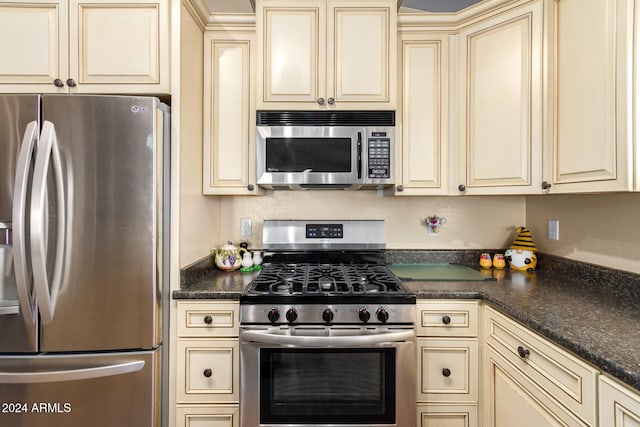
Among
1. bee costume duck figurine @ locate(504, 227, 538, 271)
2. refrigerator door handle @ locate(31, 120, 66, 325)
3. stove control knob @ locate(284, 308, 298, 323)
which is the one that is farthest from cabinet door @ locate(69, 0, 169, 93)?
bee costume duck figurine @ locate(504, 227, 538, 271)

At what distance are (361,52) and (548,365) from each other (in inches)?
64.7

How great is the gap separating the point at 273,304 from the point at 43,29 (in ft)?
5.32

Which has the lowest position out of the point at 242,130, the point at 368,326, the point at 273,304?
the point at 368,326

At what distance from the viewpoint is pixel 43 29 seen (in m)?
1.57

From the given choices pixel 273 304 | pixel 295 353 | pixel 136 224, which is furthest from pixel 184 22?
pixel 295 353

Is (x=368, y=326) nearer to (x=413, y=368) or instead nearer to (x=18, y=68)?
(x=413, y=368)

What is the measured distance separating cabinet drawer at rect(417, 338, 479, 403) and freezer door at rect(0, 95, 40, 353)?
1.69 metres

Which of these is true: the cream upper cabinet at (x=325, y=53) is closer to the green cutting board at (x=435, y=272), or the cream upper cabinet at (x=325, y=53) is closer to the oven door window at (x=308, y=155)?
the oven door window at (x=308, y=155)

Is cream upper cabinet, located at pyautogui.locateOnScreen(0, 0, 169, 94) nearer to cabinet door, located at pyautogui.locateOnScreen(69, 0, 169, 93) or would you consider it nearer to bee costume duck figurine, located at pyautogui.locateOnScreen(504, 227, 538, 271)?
cabinet door, located at pyautogui.locateOnScreen(69, 0, 169, 93)

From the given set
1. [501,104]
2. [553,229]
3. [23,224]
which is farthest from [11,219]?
[553,229]

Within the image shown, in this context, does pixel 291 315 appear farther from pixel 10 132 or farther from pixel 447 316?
pixel 10 132

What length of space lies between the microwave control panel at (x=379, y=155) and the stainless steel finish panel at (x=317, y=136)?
2cm

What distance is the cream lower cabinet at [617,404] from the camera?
858mm

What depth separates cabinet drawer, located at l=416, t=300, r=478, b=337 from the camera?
163 cm
